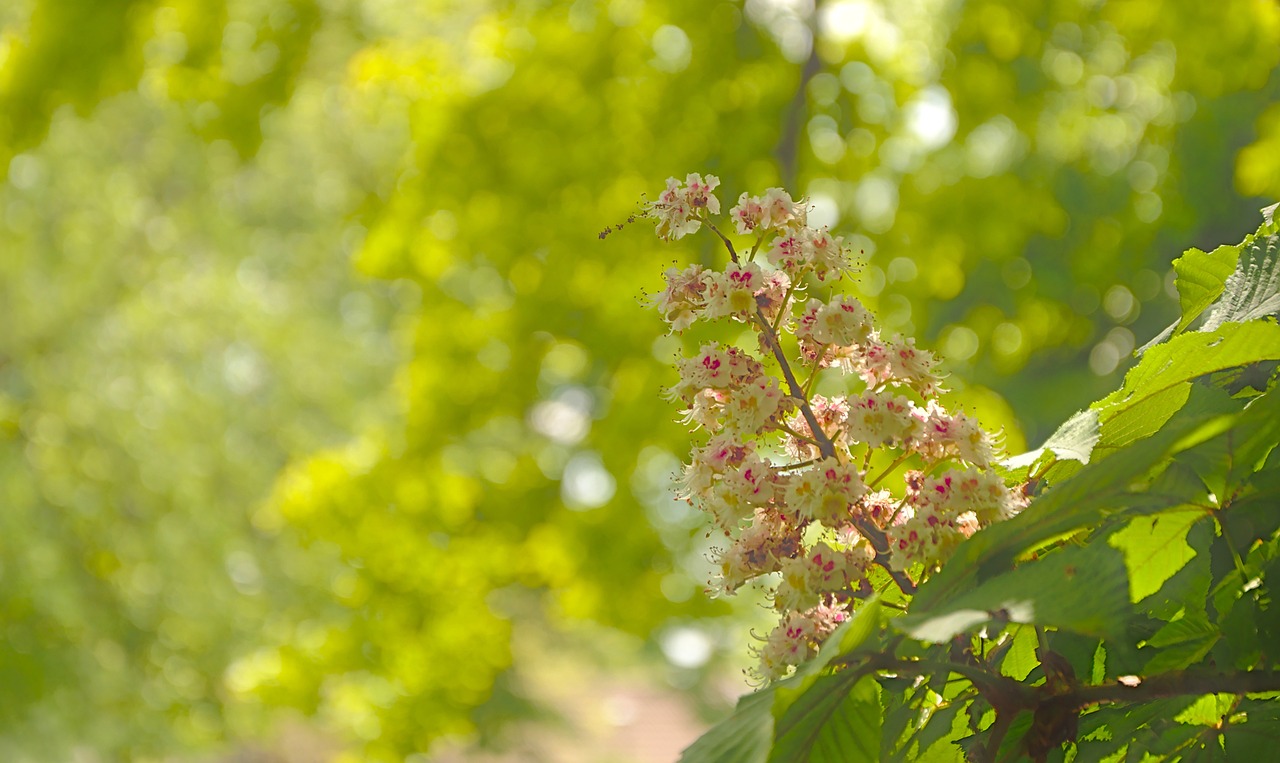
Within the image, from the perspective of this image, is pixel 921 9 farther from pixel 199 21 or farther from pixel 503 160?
pixel 199 21

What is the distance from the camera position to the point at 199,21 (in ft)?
15.7

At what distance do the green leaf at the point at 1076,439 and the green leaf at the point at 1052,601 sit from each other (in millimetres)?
179

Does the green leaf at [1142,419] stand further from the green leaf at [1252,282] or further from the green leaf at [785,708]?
the green leaf at [785,708]

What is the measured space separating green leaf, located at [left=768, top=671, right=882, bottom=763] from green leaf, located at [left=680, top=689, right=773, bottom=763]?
0.02m

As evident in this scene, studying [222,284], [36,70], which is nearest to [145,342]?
[222,284]

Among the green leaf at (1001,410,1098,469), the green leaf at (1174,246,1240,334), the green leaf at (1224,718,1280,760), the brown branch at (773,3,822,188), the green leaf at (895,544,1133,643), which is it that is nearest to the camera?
the green leaf at (895,544,1133,643)

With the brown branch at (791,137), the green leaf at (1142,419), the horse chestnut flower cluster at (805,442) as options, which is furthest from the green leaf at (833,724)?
the brown branch at (791,137)

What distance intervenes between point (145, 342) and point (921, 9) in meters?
6.16

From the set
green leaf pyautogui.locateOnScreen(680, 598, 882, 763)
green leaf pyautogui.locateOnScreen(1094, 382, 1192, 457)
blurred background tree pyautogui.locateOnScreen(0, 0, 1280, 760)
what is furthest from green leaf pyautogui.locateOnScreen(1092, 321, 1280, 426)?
blurred background tree pyautogui.locateOnScreen(0, 0, 1280, 760)

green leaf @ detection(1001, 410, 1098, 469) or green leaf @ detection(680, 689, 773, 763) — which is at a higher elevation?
green leaf @ detection(1001, 410, 1098, 469)

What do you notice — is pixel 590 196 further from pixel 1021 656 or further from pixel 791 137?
pixel 1021 656

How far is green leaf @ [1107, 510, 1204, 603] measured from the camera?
70 cm

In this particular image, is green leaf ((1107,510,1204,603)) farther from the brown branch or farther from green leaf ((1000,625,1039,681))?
the brown branch

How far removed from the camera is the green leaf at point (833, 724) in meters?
0.62
